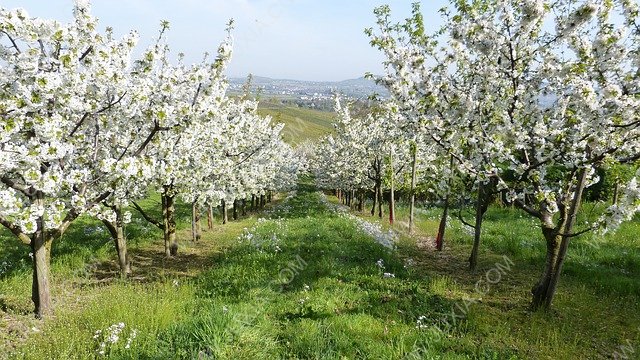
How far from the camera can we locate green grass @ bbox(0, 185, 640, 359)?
705cm

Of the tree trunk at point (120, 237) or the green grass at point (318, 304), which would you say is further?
the tree trunk at point (120, 237)

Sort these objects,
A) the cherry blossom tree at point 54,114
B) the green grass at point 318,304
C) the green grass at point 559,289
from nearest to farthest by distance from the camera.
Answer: the cherry blossom tree at point 54,114 → the green grass at point 318,304 → the green grass at point 559,289

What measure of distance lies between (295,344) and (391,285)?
Answer: 174 inches

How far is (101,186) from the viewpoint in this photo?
981cm

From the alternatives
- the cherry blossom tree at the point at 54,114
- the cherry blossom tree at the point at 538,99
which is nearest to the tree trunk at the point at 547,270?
the cherry blossom tree at the point at 538,99

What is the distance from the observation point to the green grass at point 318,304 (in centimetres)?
705

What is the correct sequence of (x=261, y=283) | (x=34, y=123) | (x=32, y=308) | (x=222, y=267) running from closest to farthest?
(x=34, y=123) < (x=32, y=308) < (x=261, y=283) < (x=222, y=267)

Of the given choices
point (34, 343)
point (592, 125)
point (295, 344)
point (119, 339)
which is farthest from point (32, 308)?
point (592, 125)

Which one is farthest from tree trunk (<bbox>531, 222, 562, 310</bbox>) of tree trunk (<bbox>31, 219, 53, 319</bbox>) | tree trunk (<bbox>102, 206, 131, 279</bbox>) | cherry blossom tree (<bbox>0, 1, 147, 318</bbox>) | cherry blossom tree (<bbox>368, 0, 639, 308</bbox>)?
tree trunk (<bbox>102, 206, 131, 279</bbox>)

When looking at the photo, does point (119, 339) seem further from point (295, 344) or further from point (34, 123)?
point (34, 123)

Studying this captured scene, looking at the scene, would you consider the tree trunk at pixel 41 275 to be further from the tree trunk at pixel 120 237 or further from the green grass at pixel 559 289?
the green grass at pixel 559 289

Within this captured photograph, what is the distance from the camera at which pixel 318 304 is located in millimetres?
9195

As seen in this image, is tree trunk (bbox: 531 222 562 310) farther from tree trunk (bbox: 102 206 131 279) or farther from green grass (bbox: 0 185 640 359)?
tree trunk (bbox: 102 206 131 279)

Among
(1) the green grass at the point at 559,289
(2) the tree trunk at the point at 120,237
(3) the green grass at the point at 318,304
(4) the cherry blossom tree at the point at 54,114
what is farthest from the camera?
(2) the tree trunk at the point at 120,237
